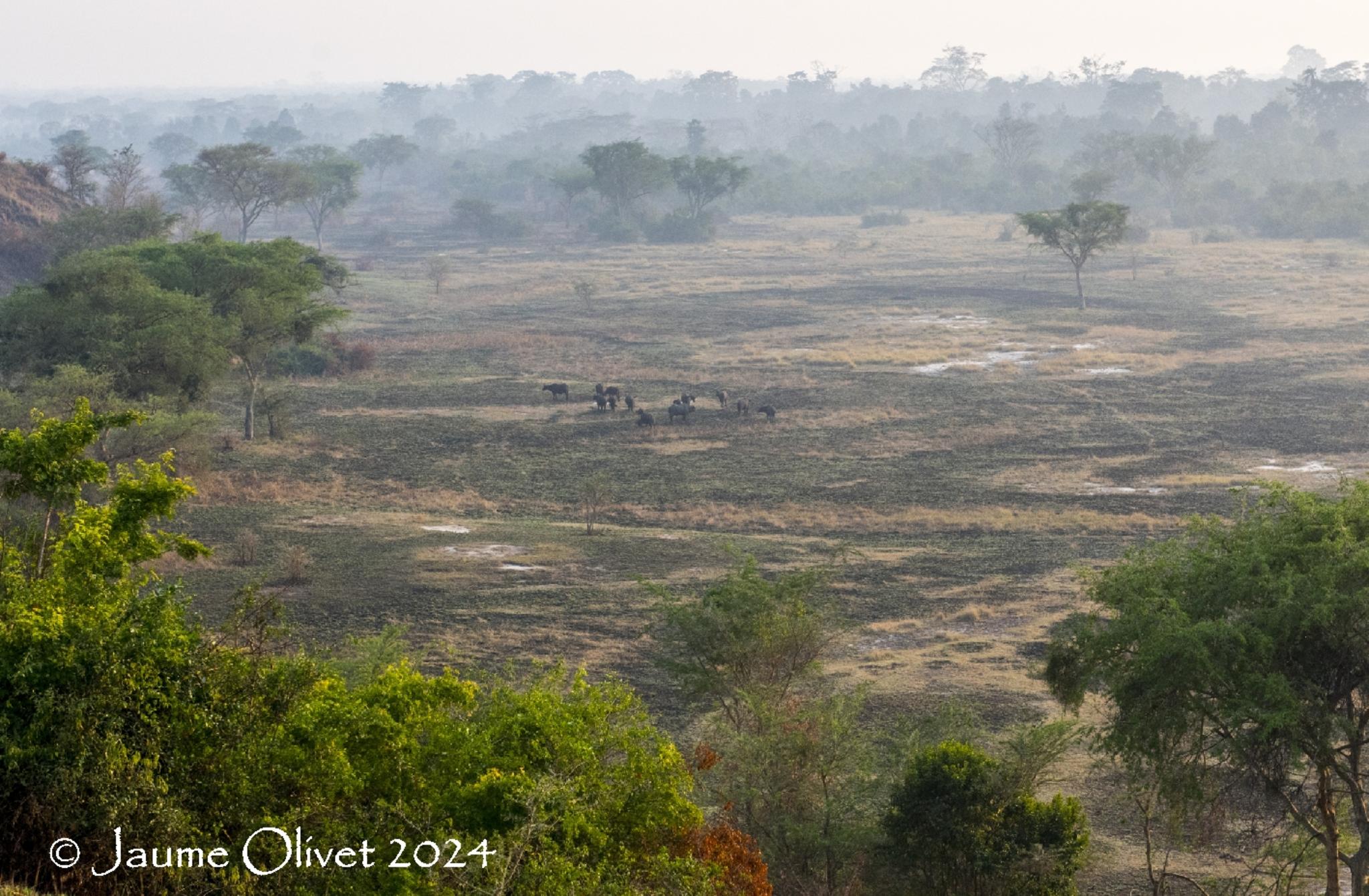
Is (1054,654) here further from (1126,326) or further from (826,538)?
(1126,326)

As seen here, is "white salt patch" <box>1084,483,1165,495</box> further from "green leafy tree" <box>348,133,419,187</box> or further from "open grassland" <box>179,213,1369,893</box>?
"green leafy tree" <box>348,133,419,187</box>

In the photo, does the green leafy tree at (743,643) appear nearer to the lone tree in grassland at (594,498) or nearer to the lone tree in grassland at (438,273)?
the lone tree in grassland at (594,498)

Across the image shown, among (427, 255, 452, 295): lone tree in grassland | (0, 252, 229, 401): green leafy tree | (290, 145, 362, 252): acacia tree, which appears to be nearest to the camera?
(0, 252, 229, 401): green leafy tree

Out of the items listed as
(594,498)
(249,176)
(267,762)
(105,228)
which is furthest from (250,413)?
(249,176)

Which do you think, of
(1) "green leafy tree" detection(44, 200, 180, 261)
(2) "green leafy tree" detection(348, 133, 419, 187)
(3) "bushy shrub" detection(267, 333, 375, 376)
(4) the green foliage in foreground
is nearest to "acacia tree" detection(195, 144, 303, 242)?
(1) "green leafy tree" detection(44, 200, 180, 261)

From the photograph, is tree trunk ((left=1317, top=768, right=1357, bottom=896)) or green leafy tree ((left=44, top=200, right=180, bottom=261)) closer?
tree trunk ((left=1317, top=768, right=1357, bottom=896))

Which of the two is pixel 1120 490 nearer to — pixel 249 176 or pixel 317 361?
pixel 317 361

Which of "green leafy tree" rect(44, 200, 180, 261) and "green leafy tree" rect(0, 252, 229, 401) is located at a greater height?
"green leafy tree" rect(44, 200, 180, 261)
